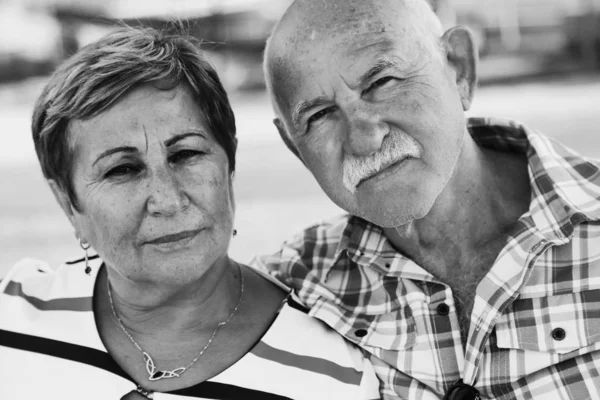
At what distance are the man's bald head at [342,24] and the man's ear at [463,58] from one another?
59mm

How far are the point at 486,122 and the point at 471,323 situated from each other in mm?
729

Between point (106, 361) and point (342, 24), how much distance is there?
1156 millimetres

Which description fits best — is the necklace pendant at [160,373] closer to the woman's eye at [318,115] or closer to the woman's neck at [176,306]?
the woman's neck at [176,306]

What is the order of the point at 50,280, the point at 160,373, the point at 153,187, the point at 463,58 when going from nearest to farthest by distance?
the point at 153,187 → the point at 160,373 → the point at 463,58 → the point at 50,280

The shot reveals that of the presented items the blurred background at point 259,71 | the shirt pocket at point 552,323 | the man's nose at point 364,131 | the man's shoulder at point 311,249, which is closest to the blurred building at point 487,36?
the blurred background at point 259,71

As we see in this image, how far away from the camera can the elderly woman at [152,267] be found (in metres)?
2.13

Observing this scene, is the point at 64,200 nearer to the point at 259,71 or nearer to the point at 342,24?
the point at 342,24

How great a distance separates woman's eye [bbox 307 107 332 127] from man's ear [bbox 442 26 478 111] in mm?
427

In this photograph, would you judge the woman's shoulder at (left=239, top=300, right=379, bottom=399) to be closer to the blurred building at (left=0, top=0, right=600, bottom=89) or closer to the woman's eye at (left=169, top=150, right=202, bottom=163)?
the woman's eye at (left=169, top=150, right=202, bottom=163)

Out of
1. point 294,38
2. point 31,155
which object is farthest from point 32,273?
point 31,155

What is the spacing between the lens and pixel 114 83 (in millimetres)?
2121

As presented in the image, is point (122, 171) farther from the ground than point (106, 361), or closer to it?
farther from the ground

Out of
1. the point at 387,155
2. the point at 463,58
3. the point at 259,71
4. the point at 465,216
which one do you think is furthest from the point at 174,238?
the point at 259,71

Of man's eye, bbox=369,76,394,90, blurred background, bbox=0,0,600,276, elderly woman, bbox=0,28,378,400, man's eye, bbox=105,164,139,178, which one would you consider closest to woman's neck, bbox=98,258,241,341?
elderly woman, bbox=0,28,378,400
